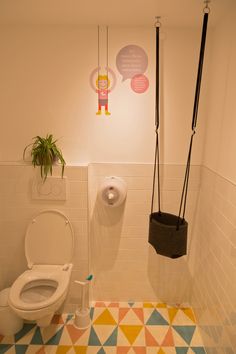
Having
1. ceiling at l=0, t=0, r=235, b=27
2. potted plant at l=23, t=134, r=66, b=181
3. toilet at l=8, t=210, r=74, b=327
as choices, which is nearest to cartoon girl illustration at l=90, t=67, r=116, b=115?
ceiling at l=0, t=0, r=235, b=27

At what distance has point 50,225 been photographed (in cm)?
183

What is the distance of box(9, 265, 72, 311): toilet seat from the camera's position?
152cm

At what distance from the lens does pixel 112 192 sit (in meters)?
1.75

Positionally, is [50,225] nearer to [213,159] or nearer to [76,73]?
[76,73]

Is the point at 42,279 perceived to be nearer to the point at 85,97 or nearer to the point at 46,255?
the point at 46,255

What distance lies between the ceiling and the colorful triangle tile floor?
7.34 feet

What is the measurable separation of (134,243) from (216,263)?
2.23 ft

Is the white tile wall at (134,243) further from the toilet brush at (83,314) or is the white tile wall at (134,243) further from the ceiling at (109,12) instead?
the ceiling at (109,12)

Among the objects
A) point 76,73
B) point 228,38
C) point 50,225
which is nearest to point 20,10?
point 76,73

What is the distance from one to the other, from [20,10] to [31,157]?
38.0 inches

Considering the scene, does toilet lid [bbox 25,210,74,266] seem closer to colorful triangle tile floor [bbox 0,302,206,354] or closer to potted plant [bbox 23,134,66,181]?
potted plant [bbox 23,134,66,181]

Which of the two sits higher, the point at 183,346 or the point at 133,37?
the point at 133,37

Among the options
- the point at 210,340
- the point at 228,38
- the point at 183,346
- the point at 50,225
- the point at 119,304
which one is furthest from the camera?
the point at 119,304

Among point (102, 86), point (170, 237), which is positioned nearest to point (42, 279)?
point (170, 237)
